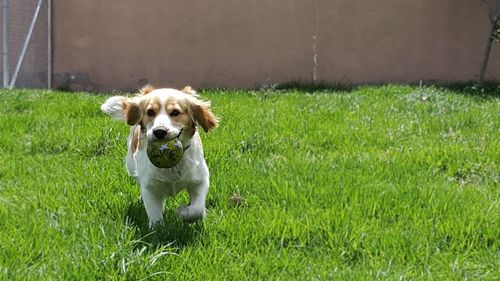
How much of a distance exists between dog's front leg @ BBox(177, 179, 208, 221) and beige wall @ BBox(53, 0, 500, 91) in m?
7.17

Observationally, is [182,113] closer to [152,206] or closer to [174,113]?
[174,113]

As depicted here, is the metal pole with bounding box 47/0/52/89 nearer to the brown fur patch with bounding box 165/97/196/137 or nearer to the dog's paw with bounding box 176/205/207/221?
the brown fur patch with bounding box 165/97/196/137

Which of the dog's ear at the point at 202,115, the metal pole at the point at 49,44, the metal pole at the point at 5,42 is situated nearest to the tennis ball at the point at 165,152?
the dog's ear at the point at 202,115

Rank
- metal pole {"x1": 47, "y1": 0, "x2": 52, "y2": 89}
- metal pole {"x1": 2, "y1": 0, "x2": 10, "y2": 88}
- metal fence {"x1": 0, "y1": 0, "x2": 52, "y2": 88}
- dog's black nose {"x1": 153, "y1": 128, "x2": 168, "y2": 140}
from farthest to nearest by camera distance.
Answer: metal pole {"x1": 47, "y1": 0, "x2": 52, "y2": 89}
metal fence {"x1": 0, "y1": 0, "x2": 52, "y2": 88}
metal pole {"x1": 2, "y1": 0, "x2": 10, "y2": 88}
dog's black nose {"x1": 153, "y1": 128, "x2": 168, "y2": 140}

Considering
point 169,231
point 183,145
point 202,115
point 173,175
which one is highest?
point 202,115

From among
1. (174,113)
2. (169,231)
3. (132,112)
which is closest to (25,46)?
(132,112)

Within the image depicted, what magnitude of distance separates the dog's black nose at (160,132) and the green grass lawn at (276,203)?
493 millimetres

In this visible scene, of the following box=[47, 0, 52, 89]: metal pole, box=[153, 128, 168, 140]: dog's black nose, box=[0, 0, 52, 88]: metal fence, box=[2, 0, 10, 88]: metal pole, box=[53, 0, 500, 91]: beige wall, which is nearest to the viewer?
box=[153, 128, 168, 140]: dog's black nose

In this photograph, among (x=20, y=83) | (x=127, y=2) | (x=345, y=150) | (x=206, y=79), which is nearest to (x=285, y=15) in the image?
(x=206, y=79)

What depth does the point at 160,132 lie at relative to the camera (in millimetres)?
2822

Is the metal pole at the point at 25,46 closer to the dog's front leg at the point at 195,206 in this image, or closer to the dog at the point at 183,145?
the dog at the point at 183,145

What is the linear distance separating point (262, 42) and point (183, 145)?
24.2ft

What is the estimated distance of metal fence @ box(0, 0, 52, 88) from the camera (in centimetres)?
905

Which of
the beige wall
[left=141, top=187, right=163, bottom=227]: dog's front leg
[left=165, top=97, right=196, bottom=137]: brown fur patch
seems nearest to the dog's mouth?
[left=165, top=97, right=196, bottom=137]: brown fur patch
